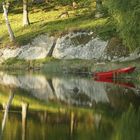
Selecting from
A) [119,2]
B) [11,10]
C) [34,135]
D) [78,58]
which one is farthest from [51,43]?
[34,135]

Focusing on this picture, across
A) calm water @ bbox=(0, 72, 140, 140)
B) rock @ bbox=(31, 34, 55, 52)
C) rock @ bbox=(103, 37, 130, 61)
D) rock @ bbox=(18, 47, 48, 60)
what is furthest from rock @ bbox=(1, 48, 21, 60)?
calm water @ bbox=(0, 72, 140, 140)

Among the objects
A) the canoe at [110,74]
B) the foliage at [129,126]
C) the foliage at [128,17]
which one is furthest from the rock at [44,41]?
the foliage at [129,126]

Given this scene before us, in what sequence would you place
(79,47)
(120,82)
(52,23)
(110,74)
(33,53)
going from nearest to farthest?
(120,82) < (110,74) < (79,47) < (33,53) < (52,23)

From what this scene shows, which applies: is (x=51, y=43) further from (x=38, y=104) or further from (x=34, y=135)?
(x=34, y=135)

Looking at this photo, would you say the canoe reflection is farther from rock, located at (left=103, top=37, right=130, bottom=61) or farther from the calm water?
rock, located at (left=103, top=37, right=130, bottom=61)

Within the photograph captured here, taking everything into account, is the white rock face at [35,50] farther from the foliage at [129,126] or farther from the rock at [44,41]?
the foliage at [129,126]

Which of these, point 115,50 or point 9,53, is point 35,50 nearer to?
point 9,53

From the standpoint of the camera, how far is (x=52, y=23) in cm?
7138

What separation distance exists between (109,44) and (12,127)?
3479 centimetres

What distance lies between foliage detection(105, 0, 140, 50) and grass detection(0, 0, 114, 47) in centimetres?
902

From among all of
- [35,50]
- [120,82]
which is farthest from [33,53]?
[120,82]

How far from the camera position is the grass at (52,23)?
63.7m

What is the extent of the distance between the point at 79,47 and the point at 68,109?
30.1 m

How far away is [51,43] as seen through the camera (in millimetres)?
64938
